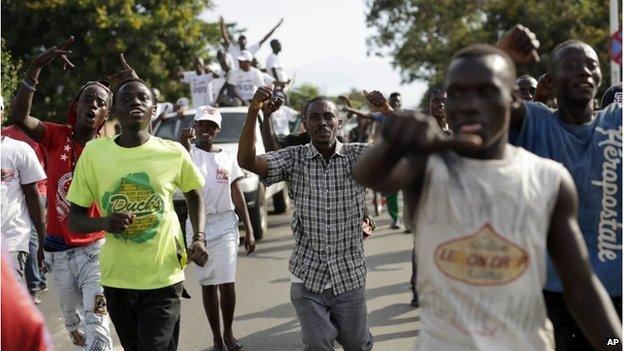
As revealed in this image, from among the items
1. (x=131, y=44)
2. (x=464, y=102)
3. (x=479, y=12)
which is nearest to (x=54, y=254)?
(x=464, y=102)

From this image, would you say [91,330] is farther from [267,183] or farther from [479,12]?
[479,12]

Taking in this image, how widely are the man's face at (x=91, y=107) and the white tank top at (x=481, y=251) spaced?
360 cm

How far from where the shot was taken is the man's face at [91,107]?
5.73m

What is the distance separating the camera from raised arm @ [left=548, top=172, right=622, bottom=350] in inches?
105

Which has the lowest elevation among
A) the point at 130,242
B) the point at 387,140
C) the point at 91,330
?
the point at 91,330

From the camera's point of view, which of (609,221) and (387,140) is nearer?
(387,140)

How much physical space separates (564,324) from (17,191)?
162 inches

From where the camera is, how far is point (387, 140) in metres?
2.41

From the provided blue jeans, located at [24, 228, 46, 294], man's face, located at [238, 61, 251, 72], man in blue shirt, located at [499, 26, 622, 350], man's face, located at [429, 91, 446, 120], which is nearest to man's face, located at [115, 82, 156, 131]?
man in blue shirt, located at [499, 26, 622, 350]

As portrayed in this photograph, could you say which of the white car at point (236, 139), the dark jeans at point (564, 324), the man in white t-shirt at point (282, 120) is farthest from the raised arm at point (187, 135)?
the man in white t-shirt at point (282, 120)

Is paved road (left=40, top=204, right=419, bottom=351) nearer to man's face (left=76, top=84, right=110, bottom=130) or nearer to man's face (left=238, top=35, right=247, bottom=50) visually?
man's face (left=76, top=84, right=110, bottom=130)

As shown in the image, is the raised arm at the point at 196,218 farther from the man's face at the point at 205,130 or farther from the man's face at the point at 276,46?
the man's face at the point at 276,46

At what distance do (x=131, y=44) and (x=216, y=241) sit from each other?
21327mm

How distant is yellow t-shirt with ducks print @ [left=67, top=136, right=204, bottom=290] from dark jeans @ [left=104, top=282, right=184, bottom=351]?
2.6 inches
